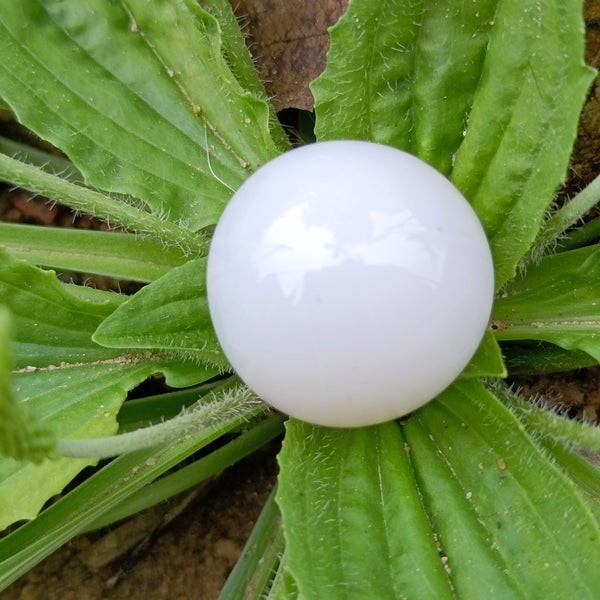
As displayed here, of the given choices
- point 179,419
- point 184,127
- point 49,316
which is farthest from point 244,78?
point 179,419

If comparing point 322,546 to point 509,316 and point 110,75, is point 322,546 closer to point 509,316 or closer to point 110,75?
point 509,316

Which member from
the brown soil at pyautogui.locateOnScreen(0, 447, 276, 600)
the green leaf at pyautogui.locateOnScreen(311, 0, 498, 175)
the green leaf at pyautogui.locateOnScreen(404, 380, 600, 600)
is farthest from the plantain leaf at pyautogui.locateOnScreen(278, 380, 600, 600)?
the brown soil at pyautogui.locateOnScreen(0, 447, 276, 600)

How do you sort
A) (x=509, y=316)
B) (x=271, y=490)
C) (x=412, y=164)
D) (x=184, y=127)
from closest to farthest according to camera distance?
(x=412, y=164) < (x=509, y=316) < (x=184, y=127) < (x=271, y=490)

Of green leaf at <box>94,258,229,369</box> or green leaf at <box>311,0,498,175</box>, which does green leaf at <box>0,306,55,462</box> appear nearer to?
green leaf at <box>94,258,229,369</box>

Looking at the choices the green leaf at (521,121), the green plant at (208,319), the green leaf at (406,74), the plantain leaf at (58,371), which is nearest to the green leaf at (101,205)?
the green plant at (208,319)

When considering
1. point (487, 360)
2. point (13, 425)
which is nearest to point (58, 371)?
point (13, 425)

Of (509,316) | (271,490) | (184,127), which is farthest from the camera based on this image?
(271,490)

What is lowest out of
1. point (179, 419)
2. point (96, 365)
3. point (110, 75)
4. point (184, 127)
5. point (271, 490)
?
point (271, 490)
